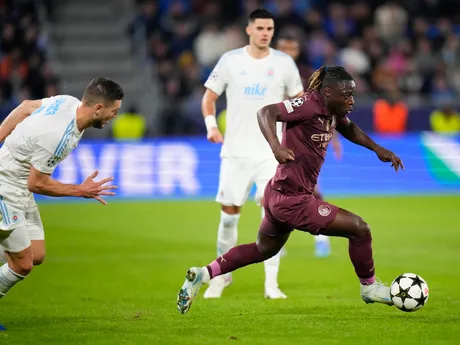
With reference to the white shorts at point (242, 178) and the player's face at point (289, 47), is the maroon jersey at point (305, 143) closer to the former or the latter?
the white shorts at point (242, 178)

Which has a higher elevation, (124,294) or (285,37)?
(285,37)

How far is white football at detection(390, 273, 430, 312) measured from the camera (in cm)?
759

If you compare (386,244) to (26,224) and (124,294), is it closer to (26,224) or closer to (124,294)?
(124,294)

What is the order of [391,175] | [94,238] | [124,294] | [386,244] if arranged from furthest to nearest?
[391,175]
[94,238]
[386,244]
[124,294]

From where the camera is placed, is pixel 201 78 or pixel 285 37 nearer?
pixel 285 37

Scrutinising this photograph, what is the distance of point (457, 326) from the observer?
7.35 metres

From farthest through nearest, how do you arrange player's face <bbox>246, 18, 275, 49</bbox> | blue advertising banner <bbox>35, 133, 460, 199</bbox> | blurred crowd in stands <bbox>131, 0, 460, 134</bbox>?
blurred crowd in stands <bbox>131, 0, 460, 134</bbox>
blue advertising banner <bbox>35, 133, 460, 199</bbox>
player's face <bbox>246, 18, 275, 49</bbox>

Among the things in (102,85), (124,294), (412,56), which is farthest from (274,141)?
(412,56)

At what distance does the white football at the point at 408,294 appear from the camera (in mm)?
7594

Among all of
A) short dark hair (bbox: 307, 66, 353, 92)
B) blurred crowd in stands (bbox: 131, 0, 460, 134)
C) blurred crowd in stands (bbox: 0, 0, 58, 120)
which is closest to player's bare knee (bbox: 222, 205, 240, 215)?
short dark hair (bbox: 307, 66, 353, 92)

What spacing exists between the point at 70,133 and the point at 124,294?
9.94 ft

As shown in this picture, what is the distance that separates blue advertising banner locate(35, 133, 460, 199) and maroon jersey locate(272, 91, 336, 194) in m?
12.0

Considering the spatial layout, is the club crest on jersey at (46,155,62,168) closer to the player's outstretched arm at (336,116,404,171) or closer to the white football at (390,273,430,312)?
the player's outstretched arm at (336,116,404,171)

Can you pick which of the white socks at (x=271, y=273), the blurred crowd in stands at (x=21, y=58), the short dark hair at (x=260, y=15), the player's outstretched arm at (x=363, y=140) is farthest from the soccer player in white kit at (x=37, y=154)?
the blurred crowd in stands at (x=21, y=58)
